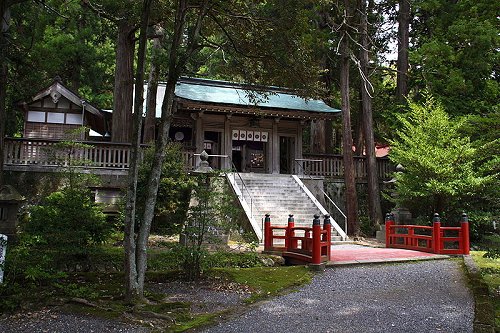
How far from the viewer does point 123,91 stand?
17.4 m

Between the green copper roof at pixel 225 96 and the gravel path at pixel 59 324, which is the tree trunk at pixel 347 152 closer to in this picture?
the green copper roof at pixel 225 96

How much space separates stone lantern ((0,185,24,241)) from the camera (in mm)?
9312

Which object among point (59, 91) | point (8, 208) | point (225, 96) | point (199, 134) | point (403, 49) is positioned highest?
point (403, 49)

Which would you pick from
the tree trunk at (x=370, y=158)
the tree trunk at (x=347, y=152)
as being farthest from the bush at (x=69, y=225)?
the tree trunk at (x=370, y=158)

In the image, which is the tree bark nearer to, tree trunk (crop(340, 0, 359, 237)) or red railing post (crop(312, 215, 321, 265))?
red railing post (crop(312, 215, 321, 265))

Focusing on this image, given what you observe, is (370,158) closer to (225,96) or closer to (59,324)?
(225,96)

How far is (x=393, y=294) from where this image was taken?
6.70 metres

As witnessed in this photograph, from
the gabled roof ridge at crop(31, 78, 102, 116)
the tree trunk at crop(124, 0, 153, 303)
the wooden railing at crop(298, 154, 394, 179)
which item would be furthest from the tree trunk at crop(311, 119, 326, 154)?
the tree trunk at crop(124, 0, 153, 303)

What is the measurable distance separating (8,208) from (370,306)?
8.16m

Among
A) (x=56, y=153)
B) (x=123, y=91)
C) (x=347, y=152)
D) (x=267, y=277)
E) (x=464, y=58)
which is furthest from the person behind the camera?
(x=123, y=91)

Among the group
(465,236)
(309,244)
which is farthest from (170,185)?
(465,236)

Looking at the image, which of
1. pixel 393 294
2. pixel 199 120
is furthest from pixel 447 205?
pixel 199 120

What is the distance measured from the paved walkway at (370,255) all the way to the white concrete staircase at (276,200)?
190 cm

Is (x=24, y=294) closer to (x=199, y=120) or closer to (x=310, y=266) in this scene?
(x=310, y=266)
